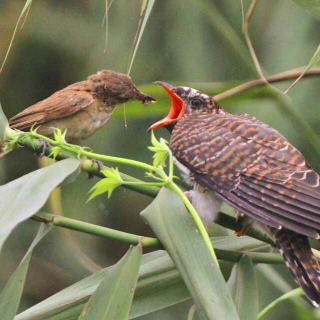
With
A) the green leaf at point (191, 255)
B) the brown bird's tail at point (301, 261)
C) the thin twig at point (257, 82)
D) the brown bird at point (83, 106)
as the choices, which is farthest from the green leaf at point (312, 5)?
the brown bird at point (83, 106)

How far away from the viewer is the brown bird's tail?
1994mm

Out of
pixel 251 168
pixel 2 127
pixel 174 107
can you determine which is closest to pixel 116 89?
pixel 174 107

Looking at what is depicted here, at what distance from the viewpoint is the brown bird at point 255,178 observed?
82.1 inches

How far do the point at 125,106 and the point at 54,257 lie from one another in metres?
1.33

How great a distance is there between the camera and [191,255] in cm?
169

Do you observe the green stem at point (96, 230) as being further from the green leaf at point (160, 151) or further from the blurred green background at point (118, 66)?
the blurred green background at point (118, 66)

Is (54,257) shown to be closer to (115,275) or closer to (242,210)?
(242,210)

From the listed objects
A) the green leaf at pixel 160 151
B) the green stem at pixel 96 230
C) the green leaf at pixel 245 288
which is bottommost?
the green leaf at pixel 245 288

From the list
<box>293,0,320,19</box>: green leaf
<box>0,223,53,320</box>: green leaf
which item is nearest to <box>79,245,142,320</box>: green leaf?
<box>0,223,53,320</box>: green leaf

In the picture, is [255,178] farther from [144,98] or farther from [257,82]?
[144,98]

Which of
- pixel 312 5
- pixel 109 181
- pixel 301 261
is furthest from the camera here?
pixel 312 5

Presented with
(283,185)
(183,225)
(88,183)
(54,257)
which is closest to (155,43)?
(88,183)

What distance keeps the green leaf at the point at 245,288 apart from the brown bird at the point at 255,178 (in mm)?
155

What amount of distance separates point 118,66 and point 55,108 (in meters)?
0.95
